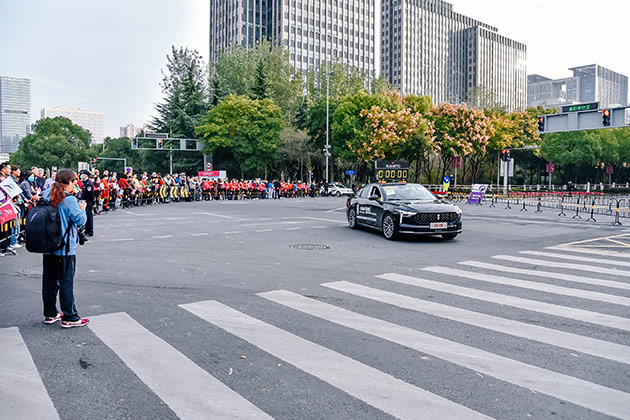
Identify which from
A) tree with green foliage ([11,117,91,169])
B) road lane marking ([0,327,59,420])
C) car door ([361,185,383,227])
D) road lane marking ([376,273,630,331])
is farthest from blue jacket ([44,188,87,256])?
tree with green foliage ([11,117,91,169])

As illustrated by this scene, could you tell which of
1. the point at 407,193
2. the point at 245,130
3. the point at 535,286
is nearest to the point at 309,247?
the point at 407,193

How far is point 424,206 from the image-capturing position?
14.2m

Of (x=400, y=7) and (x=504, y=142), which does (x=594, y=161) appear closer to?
(x=504, y=142)

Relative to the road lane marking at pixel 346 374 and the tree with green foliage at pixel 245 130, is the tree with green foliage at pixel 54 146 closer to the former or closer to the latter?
the tree with green foliage at pixel 245 130

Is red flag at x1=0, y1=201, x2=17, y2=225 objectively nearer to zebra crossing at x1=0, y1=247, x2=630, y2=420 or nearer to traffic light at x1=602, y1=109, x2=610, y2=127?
zebra crossing at x1=0, y1=247, x2=630, y2=420

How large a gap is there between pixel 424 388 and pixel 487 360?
96 centimetres

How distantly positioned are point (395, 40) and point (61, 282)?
562 ft

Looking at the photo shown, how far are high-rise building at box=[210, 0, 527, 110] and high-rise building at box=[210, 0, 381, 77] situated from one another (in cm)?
23

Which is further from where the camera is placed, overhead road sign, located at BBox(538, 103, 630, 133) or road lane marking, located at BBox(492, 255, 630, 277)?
overhead road sign, located at BBox(538, 103, 630, 133)

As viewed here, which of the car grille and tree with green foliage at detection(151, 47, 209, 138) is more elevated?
tree with green foliage at detection(151, 47, 209, 138)

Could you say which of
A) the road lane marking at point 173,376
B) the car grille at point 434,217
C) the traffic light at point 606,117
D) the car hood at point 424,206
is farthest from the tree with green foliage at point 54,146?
the road lane marking at point 173,376

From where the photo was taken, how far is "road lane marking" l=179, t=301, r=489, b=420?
390cm

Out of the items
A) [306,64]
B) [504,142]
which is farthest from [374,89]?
[306,64]

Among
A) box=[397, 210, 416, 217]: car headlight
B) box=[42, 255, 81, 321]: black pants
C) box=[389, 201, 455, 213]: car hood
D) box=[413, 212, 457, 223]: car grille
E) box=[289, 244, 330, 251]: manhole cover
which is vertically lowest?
box=[289, 244, 330, 251]: manhole cover
